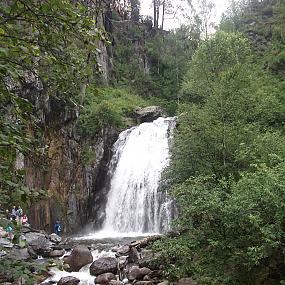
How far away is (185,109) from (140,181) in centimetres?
763

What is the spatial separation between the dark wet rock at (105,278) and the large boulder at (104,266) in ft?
1.34

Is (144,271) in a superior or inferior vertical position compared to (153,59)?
inferior

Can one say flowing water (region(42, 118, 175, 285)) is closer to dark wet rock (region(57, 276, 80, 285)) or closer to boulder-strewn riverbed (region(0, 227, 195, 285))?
boulder-strewn riverbed (region(0, 227, 195, 285))

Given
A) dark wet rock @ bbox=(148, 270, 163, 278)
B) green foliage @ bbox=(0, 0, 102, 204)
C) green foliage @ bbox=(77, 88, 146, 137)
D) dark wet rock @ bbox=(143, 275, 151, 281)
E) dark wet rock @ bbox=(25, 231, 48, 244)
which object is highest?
green foliage @ bbox=(77, 88, 146, 137)

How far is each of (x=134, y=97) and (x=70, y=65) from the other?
3154 cm

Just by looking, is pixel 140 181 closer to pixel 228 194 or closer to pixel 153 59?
pixel 228 194

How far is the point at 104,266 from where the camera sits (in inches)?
533

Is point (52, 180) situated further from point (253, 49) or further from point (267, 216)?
point (253, 49)

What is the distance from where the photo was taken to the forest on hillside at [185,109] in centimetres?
252

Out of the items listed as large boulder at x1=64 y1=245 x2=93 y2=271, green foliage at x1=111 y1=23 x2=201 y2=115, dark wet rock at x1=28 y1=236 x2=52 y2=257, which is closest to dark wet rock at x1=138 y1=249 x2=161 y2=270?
large boulder at x1=64 y1=245 x2=93 y2=271

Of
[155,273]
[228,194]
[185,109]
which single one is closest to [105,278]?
[155,273]

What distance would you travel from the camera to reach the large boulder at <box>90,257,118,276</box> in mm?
13394

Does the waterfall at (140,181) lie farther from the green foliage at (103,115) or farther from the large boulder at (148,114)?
the large boulder at (148,114)

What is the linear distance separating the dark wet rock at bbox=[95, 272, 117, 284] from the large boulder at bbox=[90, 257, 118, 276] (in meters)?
0.41
